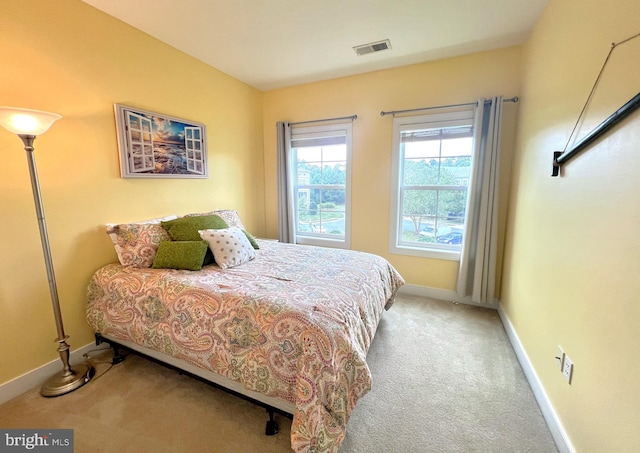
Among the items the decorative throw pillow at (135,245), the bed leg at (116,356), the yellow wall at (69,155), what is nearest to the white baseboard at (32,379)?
the yellow wall at (69,155)

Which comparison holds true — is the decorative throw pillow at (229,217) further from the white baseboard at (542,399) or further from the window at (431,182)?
the white baseboard at (542,399)

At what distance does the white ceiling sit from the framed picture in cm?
73

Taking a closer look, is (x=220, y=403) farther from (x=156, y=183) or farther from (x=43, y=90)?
(x=43, y=90)

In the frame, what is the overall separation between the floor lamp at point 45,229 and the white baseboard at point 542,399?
2851mm

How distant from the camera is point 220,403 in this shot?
1644 millimetres

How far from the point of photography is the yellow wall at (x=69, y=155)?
168cm

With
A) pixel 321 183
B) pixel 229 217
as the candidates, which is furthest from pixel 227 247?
pixel 321 183

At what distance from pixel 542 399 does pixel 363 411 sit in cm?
107

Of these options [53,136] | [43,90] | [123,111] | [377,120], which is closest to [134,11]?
[123,111]

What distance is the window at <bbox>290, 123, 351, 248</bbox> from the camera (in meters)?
3.45

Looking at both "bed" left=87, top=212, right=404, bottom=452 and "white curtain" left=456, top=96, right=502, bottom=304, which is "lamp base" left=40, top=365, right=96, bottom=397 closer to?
"bed" left=87, top=212, right=404, bottom=452

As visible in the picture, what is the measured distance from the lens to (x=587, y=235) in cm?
125

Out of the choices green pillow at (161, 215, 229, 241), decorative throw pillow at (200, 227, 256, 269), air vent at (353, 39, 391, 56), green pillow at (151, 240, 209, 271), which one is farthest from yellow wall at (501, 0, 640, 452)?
green pillow at (161, 215, 229, 241)

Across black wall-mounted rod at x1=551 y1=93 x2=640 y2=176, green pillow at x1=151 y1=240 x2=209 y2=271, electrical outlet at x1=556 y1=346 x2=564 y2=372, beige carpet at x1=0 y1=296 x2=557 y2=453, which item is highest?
black wall-mounted rod at x1=551 y1=93 x2=640 y2=176
